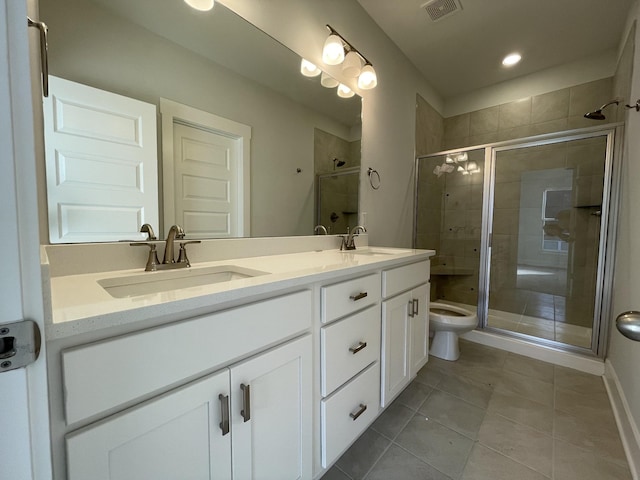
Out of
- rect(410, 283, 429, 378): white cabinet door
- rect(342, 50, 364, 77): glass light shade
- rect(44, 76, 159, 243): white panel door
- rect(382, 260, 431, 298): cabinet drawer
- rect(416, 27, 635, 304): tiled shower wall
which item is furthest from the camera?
rect(416, 27, 635, 304): tiled shower wall

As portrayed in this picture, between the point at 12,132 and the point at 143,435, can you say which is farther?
the point at 143,435

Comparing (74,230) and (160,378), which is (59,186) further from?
(160,378)

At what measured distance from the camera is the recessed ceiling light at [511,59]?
2.33 m

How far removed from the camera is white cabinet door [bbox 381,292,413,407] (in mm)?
1245

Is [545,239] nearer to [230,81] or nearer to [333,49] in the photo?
[333,49]

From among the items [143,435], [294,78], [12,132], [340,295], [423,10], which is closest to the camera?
[12,132]

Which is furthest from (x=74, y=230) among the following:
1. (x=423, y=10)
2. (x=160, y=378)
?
(x=423, y=10)

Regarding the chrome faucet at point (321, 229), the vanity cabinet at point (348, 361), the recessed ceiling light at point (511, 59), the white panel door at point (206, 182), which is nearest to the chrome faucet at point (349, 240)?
the chrome faucet at point (321, 229)

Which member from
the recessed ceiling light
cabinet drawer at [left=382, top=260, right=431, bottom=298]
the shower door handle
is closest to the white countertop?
cabinet drawer at [left=382, top=260, right=431, bottom=298]

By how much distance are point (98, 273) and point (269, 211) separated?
756 millimetres

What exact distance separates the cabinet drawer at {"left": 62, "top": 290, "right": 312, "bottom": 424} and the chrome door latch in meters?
0.16

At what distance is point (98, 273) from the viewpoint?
0.86m

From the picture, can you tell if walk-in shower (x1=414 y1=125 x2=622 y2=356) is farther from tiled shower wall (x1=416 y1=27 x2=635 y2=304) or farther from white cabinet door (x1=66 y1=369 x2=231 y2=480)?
white cabinet door (x1=66 y1=369 x2=231 y2=480)

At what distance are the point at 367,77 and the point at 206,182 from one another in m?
1.37
